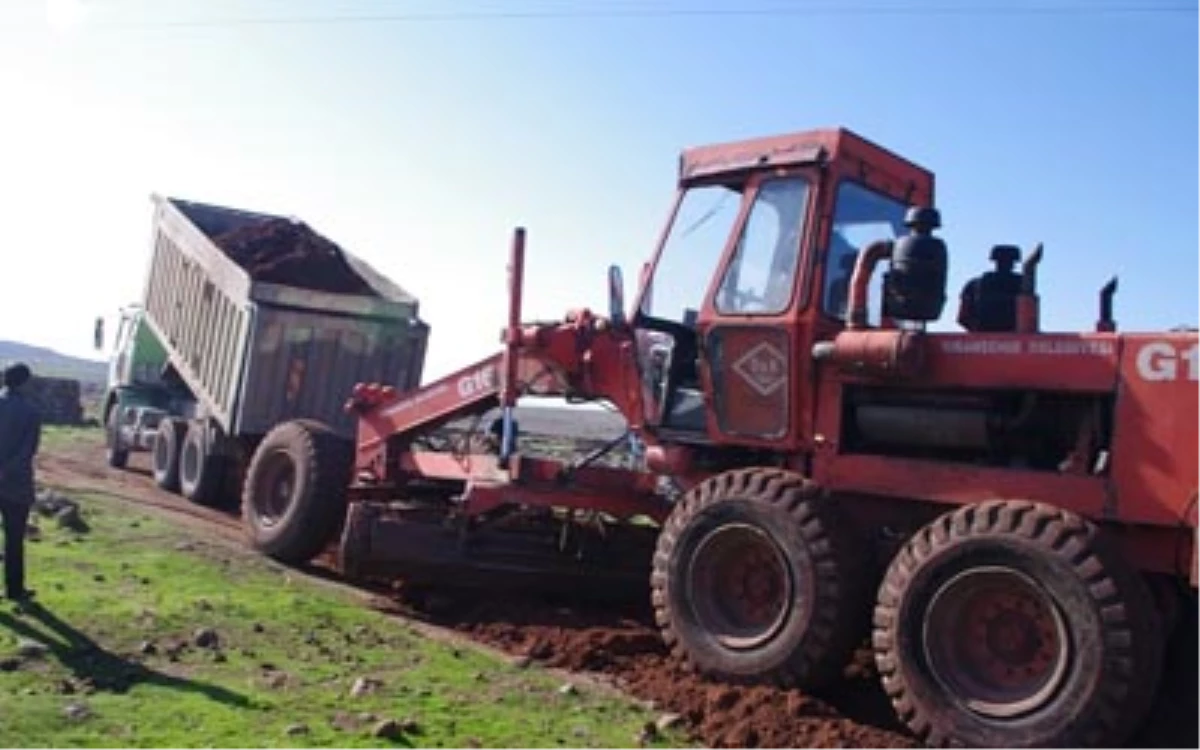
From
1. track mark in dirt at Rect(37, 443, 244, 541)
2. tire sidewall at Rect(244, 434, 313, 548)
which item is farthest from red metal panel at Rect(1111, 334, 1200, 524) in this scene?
track mark in dirt at Rect(37, 443, 244, 541)

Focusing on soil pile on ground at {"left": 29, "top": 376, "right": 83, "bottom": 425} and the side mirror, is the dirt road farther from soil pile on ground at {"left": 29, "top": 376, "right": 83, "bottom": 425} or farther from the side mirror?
soil pile on ground at {"left": 29, "top": 376, "right": 83, "bottom": 425}

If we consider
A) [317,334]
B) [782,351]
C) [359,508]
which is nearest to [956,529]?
[782,351]

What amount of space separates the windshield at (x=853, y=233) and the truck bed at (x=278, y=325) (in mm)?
7950

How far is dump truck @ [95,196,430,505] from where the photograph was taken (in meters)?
14.2

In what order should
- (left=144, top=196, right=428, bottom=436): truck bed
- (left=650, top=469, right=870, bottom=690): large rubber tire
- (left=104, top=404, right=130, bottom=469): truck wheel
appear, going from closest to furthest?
(left=650, top=469, right=870, bottom=690): large rubber tire
(left=144, top=196, right=428, bottom=436): truck bed
(left=104, top=404, right=130, bottom=469): truck wheel

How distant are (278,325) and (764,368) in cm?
794

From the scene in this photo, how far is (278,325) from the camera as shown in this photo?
1418cm

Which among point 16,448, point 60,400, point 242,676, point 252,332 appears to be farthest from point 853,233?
point 60,400

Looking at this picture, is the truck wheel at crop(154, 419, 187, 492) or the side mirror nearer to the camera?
the side mirror

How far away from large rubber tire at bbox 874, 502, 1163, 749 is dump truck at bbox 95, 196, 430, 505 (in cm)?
901

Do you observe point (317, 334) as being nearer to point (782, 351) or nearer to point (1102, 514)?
point (782, 351)

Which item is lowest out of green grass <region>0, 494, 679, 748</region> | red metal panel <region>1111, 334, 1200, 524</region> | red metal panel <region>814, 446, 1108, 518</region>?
green grass <region>0, 494, 679, 748</region>

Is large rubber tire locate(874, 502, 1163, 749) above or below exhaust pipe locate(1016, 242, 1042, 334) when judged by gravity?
below

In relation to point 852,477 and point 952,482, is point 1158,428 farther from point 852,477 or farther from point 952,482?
point 852,477
